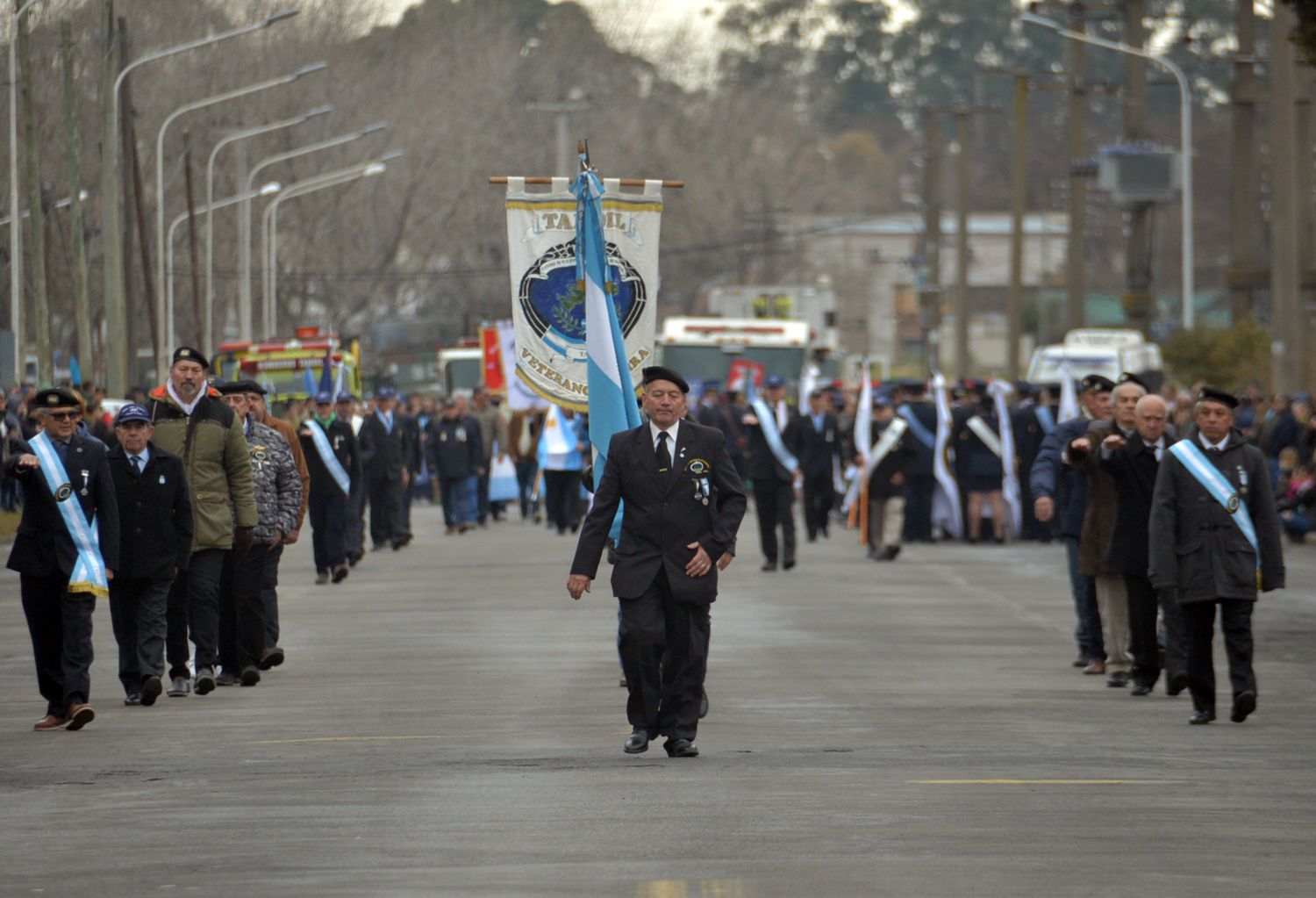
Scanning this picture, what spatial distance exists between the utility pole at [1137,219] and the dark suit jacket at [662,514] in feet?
122

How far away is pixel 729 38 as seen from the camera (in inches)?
3969

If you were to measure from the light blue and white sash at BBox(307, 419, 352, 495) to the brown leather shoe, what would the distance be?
10057 millimetres

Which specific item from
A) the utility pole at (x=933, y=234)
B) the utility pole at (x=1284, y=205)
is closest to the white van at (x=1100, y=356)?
the utility pole at (x=1284, y=205)

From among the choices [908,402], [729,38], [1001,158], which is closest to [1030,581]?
[908,402]

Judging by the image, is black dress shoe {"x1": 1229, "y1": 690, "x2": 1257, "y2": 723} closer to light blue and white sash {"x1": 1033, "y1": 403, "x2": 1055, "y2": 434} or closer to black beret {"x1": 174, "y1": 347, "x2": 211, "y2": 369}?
black beret {"x1": 174, "y1": 347, "x2": 211, "y2": 369}

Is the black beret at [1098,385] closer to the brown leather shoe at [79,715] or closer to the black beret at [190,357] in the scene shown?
the black beret at [190,357]

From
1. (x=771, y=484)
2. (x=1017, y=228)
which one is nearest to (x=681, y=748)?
(x=771, y=484)

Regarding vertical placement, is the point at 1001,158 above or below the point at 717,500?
above

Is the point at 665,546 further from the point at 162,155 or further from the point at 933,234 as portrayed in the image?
the point at 933,234

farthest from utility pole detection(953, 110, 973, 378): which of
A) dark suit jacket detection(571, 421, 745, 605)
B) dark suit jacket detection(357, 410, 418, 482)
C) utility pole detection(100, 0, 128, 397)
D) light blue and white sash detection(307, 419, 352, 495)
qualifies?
dark suit jacket detection(571, 421, 745, 605)

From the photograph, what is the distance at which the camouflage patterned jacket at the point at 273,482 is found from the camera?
14.9 m

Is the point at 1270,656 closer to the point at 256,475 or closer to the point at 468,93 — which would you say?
the point at 256,475

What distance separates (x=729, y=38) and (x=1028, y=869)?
308ft

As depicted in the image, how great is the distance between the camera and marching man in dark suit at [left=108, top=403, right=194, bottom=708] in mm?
13258
